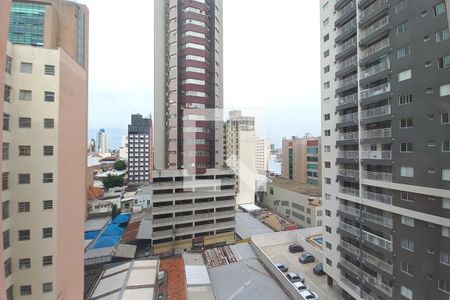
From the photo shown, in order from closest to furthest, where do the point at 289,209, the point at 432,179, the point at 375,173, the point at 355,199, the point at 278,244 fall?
the point at 432,179, the point at 375,173, the point at 355,199, the point at 278,244, the point at 289,209

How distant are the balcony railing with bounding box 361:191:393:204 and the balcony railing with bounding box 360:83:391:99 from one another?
568 cm

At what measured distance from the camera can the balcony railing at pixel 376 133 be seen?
1313 cm

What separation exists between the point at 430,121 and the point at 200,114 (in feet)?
67.5

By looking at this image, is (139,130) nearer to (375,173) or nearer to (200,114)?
(200,114)

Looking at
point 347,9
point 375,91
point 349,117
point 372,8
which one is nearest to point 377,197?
point 349,117

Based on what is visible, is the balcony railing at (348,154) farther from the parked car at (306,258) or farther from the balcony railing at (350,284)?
the parked car at (306,258)

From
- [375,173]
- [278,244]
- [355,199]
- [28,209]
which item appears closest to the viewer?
[28,209]

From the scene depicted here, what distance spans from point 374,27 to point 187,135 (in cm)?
1919

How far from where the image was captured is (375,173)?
13844mm

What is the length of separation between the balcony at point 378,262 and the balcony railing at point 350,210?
223 centimetres

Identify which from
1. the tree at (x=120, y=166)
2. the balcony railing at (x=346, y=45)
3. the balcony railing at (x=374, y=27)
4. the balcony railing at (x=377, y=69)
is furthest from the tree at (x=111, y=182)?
the balcony railing at (x=374, y=27)

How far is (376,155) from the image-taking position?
1402 centimetres

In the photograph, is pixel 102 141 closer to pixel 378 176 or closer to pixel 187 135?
pixel 187 135

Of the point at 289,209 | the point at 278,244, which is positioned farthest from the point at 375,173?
the point at 289,209
